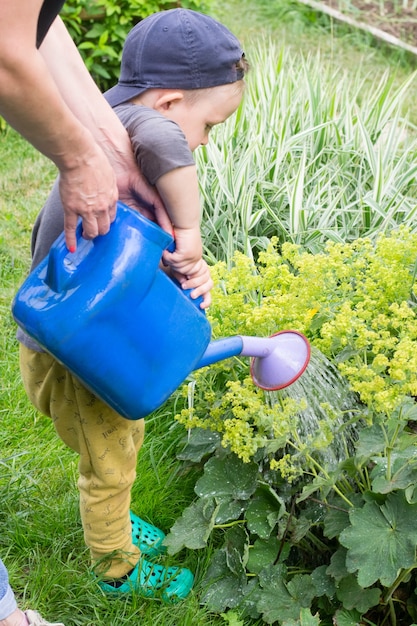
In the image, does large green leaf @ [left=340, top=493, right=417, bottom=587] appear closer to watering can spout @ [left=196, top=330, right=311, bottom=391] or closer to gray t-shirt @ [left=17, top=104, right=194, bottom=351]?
watering can spout @ [left=196, top=330, right=311, bottom=391]

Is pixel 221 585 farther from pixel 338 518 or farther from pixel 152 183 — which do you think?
pixel 152 183

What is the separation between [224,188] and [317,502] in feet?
4.97

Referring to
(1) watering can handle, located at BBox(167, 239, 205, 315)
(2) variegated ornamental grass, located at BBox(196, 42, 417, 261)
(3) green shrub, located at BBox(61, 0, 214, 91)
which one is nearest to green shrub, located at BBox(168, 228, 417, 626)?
(1) watering can handle, located at BBox(167, 239, 205, 315)

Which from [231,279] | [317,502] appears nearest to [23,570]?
[317,502]

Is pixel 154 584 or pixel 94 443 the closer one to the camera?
pixel 94 443

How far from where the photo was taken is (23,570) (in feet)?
6.63

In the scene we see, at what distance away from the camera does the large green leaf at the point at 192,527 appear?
1.94 m

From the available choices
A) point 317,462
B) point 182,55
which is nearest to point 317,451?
point 317,462

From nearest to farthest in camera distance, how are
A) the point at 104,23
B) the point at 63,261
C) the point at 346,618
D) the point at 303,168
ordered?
the point at 63,261, the point at 346,618, the point at 303,168, the point at 104,23

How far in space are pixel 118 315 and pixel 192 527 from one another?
0.77 m

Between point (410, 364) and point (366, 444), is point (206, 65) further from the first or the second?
point (366, 444)

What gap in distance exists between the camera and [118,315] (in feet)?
4.66

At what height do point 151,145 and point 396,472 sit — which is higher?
point 151,145

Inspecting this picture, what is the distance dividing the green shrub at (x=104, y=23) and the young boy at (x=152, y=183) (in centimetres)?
287
